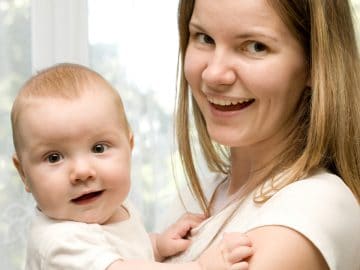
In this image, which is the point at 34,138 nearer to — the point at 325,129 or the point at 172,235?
the point at 172,235

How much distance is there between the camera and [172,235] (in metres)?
1.79

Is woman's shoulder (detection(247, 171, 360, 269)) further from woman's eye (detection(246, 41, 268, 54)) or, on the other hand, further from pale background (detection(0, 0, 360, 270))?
pale background (detection(0, 0, 360, 270))

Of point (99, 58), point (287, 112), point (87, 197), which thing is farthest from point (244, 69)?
point (99, 58)

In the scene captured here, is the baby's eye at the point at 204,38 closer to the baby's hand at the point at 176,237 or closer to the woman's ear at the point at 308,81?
the woman's ear at the point at 308,81

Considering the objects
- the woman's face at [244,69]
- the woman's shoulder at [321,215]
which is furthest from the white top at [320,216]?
the woman's face at [244,69]

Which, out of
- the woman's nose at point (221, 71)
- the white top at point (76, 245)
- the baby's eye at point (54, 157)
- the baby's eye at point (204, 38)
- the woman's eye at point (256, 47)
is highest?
the woman's eye at point (256, 47)

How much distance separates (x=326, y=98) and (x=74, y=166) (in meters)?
0.50

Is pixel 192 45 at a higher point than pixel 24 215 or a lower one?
higher

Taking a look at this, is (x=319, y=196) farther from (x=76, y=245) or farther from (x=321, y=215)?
(x=76, y=245)

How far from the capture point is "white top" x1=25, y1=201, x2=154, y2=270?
4.95 ft

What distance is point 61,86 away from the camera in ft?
5.23

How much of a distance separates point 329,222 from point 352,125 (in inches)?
9.8

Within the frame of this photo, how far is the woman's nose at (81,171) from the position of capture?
5.08 ft

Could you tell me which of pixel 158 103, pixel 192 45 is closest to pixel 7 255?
pixel 158 103
